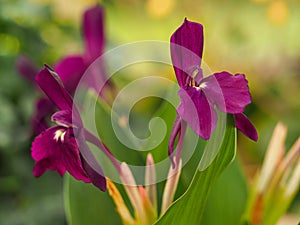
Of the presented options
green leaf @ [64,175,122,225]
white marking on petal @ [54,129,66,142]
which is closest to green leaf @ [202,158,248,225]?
green leaf @ [64,175,122,225]

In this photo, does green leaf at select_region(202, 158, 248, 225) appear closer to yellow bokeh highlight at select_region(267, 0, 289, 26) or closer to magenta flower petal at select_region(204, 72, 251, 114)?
magenta flower petal at select_region(204, 72, 251, 114)

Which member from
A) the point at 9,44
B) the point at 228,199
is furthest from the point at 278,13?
the point at 228,199

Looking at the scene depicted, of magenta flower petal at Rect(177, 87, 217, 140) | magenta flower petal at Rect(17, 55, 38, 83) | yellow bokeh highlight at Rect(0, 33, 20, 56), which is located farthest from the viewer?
yellow bokeh highlight at Rect(0, 33, 20, 56)

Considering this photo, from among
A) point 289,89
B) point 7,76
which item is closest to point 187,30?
point 7,76

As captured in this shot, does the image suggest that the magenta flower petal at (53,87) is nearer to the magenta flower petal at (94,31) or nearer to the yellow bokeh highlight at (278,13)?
the magenta flower petal at (94,31)

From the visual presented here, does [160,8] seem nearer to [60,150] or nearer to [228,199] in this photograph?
[228,199]

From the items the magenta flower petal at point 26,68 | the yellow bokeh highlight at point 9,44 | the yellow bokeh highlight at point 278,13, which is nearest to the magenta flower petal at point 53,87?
the magenta flower petal at point 26,68

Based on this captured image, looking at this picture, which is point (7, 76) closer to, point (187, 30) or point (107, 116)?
point (107, 116)

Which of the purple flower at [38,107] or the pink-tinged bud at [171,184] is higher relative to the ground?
the purple flower at [38,107]
